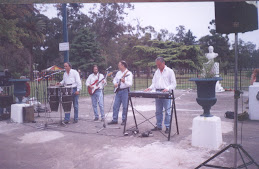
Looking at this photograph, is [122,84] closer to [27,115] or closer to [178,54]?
[27,115]

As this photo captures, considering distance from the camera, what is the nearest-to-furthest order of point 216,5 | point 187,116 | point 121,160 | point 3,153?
point 216,5, point 121,160, point 3,153, point 187,116

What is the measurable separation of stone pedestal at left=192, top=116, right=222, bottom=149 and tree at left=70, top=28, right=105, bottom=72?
32.8 meters

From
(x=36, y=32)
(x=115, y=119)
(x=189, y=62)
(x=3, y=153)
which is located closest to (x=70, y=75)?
(x=115, y=119)

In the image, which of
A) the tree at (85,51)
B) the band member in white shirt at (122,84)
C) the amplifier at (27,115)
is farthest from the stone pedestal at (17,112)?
the tree at (85,51)

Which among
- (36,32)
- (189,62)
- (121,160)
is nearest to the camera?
(121,160)

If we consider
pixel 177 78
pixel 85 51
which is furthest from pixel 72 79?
pixel 85 51

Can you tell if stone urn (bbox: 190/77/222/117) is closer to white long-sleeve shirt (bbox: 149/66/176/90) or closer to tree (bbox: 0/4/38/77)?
white long-sleeve shirt (bbox: 149/66/176/90)

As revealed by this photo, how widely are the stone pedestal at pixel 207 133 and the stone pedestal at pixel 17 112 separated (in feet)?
18.7

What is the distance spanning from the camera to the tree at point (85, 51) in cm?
3769

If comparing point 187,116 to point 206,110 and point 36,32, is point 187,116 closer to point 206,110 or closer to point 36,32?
point 206,110

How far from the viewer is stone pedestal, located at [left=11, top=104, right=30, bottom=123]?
8336 mm

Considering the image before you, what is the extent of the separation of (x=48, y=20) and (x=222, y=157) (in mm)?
49568

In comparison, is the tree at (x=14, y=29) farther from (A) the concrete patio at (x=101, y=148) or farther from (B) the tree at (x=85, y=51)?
(B) the tree at (x=85, y=51)

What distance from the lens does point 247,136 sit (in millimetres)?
6191
